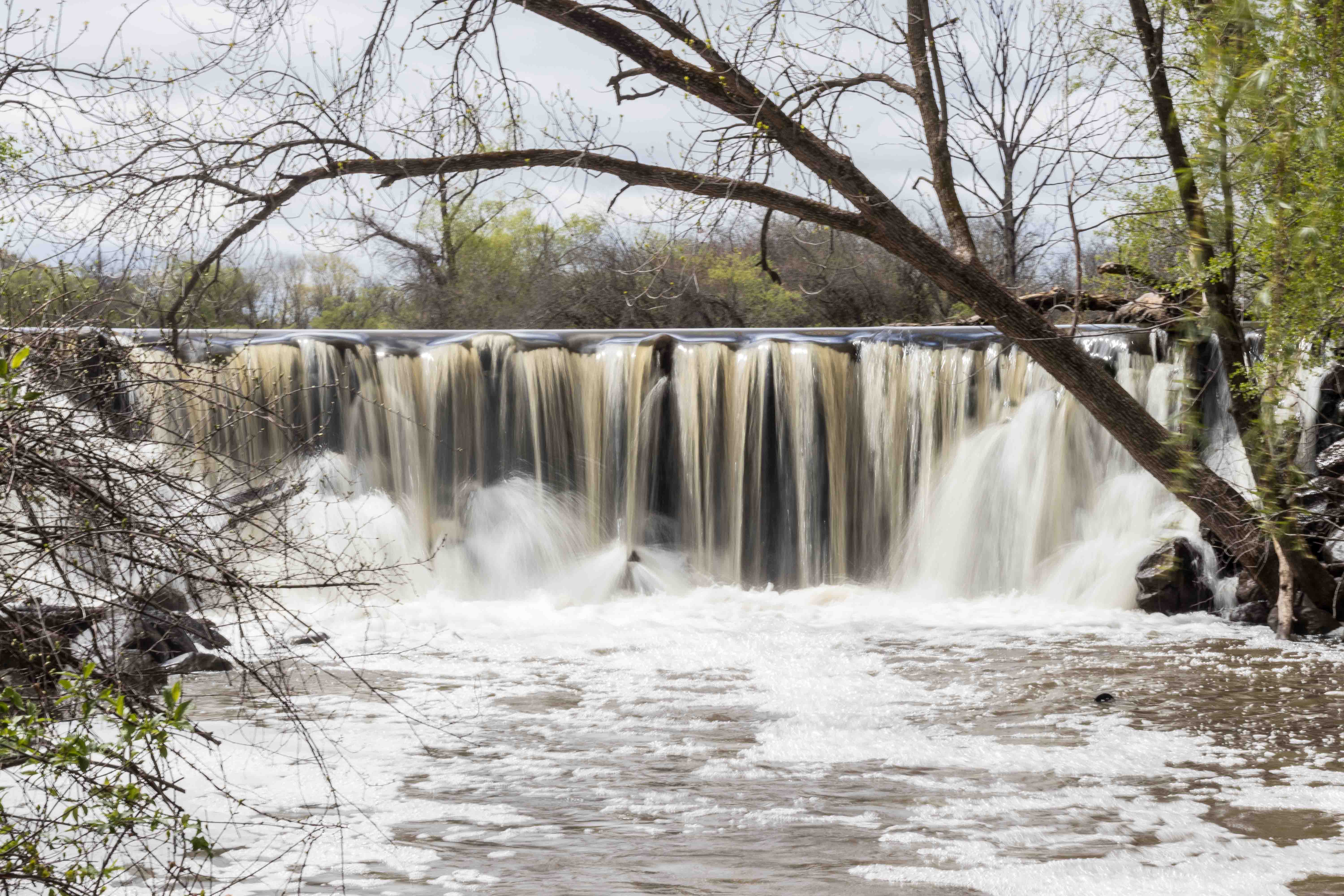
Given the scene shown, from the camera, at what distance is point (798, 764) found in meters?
6.77

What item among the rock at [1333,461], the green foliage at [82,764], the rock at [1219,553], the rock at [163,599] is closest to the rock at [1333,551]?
the rock at [1333,461]

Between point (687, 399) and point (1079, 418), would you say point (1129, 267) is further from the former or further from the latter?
point (687, 399)

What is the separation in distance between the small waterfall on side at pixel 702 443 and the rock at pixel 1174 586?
1672 mm

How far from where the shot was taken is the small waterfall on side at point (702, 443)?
43.6 feet

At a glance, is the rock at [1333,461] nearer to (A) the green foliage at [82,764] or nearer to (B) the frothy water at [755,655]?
(B) the frothy water at [755,655]

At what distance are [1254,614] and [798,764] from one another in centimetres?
601

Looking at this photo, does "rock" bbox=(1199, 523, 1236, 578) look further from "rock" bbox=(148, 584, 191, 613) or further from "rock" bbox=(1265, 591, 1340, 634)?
"rock" bbox=(148, 584, 191, 613)

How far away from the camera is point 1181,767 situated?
6570 millimetres

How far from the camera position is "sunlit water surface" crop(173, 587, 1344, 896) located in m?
5.15

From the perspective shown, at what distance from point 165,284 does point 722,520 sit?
7.55 m

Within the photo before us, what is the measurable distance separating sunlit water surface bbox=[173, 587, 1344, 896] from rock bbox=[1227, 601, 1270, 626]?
0.69 feet

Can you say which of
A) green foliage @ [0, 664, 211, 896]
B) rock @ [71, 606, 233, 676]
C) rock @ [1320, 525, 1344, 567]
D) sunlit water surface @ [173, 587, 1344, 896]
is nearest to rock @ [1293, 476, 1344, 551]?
rock @ [1320, 525, 1344, 567]

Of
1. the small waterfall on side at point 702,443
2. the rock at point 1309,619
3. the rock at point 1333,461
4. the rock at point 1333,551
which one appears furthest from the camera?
the small waterfall on side at point 702,443

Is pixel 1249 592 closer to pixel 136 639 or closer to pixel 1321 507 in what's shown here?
pixel 1321 507
